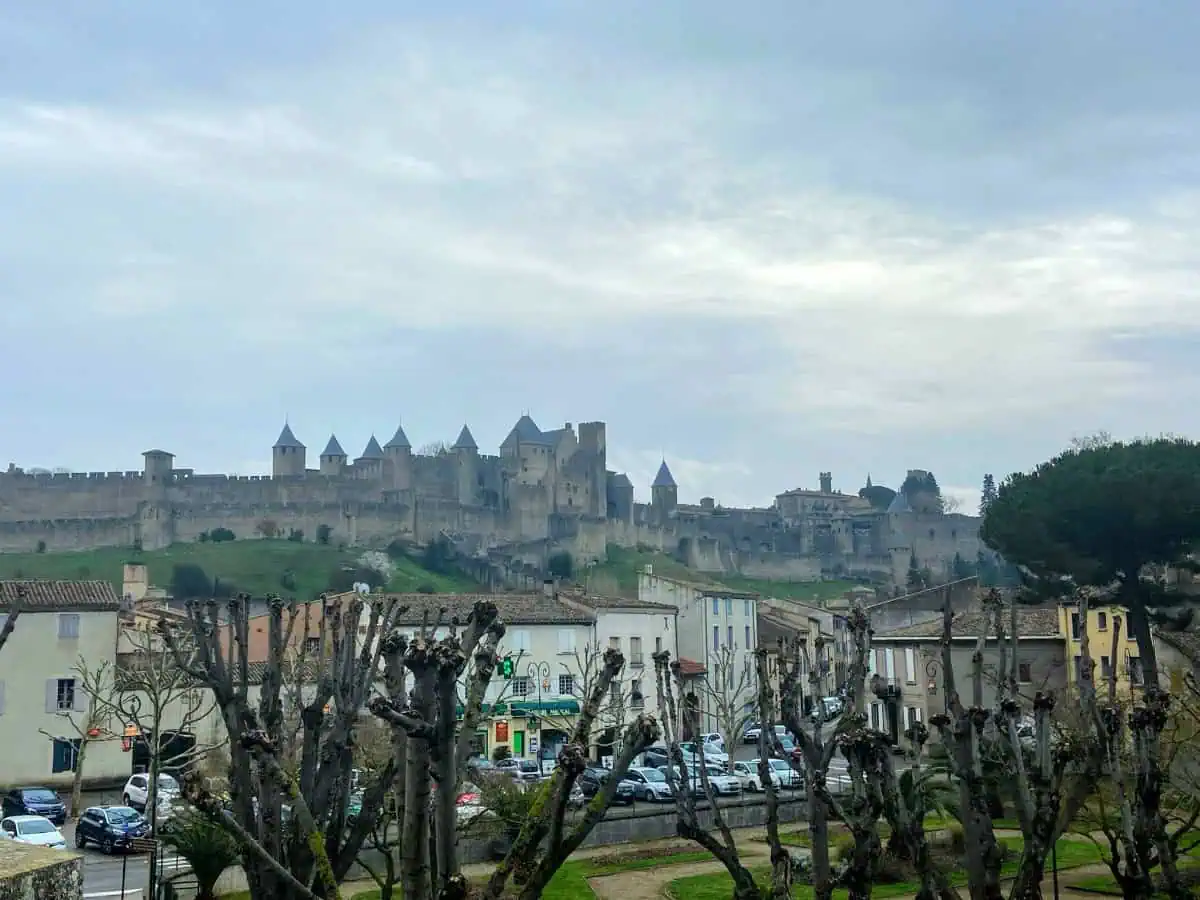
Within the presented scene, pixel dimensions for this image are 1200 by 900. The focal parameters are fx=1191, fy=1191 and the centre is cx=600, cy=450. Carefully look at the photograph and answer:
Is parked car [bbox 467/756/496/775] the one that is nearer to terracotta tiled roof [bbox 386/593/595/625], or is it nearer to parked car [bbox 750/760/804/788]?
terracotta tiled roof [bbox 386/593/595/625]

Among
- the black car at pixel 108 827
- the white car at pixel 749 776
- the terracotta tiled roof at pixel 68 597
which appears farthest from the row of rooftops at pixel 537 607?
the black car at pixel 108 827

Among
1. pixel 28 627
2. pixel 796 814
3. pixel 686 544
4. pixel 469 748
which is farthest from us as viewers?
pixel 686 544

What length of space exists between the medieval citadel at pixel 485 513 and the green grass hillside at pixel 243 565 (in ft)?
16.6

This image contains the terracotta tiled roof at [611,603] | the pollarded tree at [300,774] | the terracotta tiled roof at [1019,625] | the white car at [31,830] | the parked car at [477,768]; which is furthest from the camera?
the terracotta tiled roof at [611,603]

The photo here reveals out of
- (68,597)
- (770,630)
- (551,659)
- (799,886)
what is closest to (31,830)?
(799,886)

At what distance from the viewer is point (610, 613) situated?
4425cm

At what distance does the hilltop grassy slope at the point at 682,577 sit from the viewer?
Result: 332 feet

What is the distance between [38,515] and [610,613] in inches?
3198

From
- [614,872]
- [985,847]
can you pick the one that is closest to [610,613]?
[614,872]

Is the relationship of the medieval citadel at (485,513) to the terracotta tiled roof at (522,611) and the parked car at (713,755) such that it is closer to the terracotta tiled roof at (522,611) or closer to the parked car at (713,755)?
the terracotta tiled roof at (522,611)

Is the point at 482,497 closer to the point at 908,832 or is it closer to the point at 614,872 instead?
the point at 614,872

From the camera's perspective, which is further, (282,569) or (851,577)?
(851,577)

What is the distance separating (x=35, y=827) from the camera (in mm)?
22406

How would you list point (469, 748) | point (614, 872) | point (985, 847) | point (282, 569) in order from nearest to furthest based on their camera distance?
point (469, 748) → point (985, 847) → point (614, 872) → point (282, 569)
